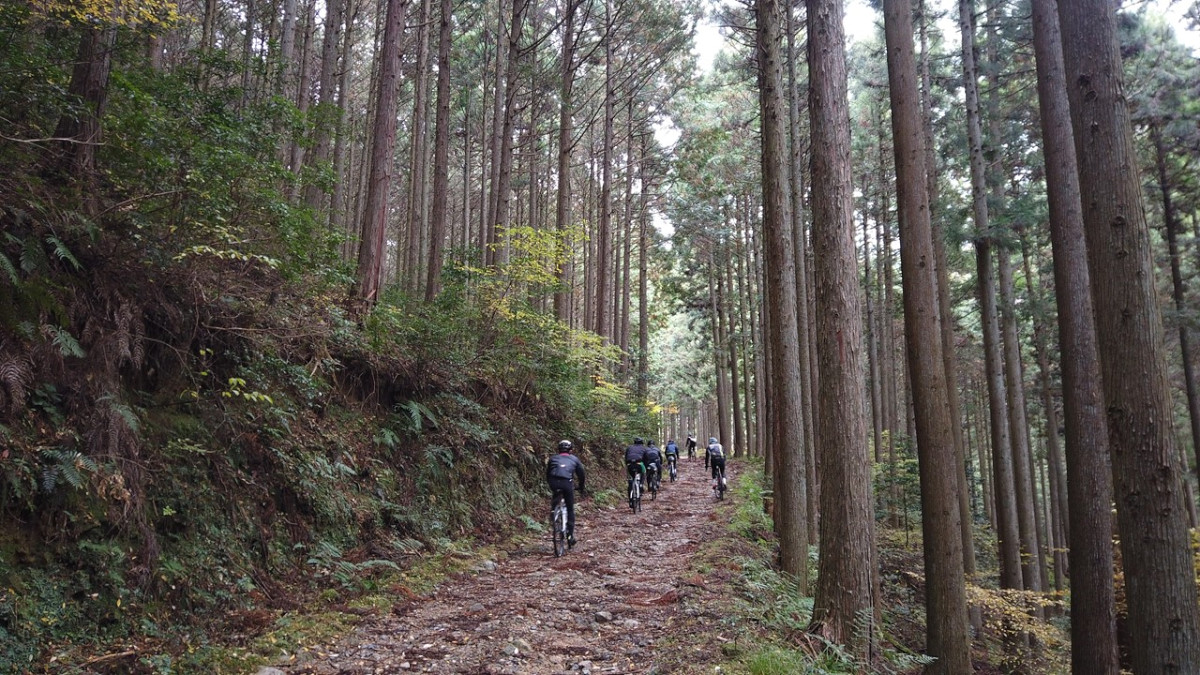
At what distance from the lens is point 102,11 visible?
20.0 feet

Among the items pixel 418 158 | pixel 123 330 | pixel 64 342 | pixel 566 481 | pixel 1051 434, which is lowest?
pixel 566 481

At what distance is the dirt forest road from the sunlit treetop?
252 inches

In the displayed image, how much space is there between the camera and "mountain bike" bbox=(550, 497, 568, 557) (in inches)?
366

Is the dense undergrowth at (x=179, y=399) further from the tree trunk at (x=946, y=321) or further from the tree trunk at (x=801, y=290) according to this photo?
the tree trunk at (x=946, y=321)

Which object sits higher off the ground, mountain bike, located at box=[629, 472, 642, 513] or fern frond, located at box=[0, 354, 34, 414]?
fern frond, located at box=[0, 354, 34, 414]

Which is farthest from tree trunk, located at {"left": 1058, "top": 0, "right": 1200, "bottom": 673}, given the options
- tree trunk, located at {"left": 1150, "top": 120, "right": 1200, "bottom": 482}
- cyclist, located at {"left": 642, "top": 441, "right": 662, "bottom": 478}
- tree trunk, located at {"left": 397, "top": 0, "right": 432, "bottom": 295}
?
tree trunk, located at {"left": 1150, "top": 120, "right": 1200, "bottom": 482}

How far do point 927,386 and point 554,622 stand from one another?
4.93 metres

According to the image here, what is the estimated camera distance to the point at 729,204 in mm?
27344

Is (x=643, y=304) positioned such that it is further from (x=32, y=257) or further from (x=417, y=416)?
(x=32, y=257)

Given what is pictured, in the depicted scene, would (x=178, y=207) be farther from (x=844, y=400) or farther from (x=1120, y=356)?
(x=1120, y=356)

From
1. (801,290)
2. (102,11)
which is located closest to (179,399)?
(102,11)

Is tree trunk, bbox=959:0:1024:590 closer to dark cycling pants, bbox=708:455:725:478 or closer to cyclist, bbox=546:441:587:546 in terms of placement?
dark cycling pants, bbox=708:455:725:478

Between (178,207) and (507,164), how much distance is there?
32.7 ft

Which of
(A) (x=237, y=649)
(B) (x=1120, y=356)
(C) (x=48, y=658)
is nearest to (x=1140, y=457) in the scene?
(B) (x=1120, y=356)
